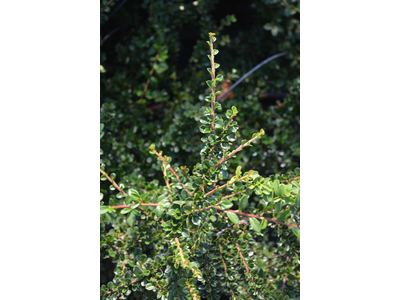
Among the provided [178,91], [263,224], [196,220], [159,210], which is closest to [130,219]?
[159,210]

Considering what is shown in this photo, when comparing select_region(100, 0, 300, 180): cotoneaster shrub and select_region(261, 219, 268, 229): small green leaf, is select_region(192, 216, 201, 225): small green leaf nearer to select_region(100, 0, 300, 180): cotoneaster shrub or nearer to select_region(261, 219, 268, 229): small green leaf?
select_region(261, 219, 268, 229): small green leaf

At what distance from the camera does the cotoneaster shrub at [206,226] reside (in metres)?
0.92

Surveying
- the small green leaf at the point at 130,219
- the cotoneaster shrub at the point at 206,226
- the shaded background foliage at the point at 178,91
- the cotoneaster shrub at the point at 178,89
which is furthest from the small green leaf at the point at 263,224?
the cotoneaster shrub at the point at 178,89

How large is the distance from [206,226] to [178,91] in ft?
3.95

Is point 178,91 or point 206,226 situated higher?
point 178,91

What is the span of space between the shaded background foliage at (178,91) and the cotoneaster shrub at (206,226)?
0.25 metres

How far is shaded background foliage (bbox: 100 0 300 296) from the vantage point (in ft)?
5.42

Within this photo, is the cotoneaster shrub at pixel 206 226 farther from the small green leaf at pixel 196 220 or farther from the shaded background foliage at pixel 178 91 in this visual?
the shaded background foliage at pixel 178 91

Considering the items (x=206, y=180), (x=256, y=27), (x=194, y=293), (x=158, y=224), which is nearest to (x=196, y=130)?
(x=158, y=224)

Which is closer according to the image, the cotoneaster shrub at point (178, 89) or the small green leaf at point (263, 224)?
the small green leaf at point (263, 224)

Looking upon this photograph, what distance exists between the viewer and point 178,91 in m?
2.03

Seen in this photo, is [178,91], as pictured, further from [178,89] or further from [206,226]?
[206,226]

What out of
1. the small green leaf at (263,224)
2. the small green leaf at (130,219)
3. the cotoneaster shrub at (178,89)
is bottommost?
the small green leaf at (263,224)
